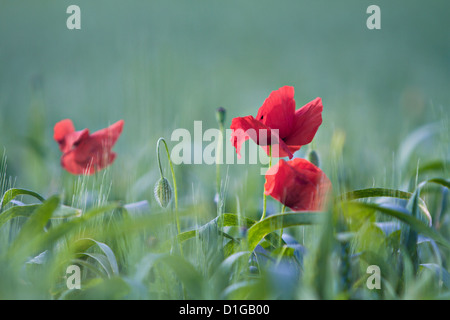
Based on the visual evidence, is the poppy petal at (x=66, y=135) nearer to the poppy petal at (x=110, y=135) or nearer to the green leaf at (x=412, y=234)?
the poppy petal at (x=110, y=135)

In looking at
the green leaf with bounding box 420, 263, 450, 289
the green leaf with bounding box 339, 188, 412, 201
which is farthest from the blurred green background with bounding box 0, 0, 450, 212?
the green leaf with bounding box 420, 263, 450, 289

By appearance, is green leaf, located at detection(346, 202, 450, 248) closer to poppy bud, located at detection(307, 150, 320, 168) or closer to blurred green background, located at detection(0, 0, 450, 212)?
blurred green background, located at detection(0, 0, 450, 212)

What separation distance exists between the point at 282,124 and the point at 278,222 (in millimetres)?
136

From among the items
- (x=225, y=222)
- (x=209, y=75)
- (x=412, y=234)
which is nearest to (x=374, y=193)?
(x=412, y=234)

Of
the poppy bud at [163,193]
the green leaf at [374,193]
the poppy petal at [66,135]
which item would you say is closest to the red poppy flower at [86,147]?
the poppy petal at [66,135]

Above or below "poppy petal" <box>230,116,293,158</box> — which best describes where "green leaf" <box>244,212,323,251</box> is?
below

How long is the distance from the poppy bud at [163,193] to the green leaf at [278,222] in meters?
0.13

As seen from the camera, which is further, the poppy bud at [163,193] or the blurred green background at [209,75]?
the blurred green background at [209,75]

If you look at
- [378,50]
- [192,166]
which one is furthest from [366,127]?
[378,50]

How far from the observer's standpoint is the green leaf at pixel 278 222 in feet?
1.76

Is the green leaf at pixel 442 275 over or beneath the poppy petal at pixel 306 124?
beneath

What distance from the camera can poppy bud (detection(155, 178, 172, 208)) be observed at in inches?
25.9

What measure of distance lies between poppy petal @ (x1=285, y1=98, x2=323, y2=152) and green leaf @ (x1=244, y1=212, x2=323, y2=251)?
4.8 inches

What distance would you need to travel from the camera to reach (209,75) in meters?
2.28
